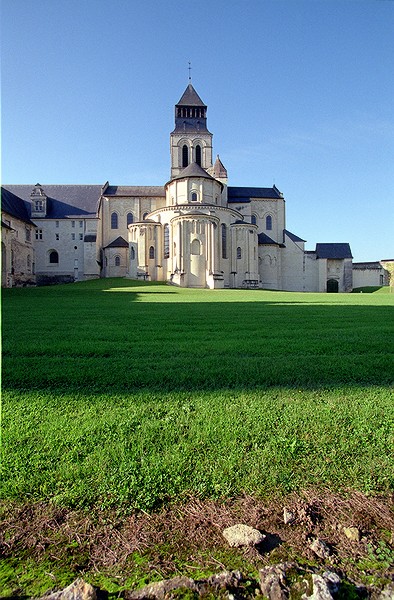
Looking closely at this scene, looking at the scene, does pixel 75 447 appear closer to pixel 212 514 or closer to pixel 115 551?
pixel 115 551

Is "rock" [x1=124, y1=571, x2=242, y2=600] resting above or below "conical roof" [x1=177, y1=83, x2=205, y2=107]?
below

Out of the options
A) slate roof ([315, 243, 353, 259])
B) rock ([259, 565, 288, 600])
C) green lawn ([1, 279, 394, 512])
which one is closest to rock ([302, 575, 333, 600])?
rock ([259, 565, 288, 600])

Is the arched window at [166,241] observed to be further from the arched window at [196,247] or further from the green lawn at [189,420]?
the green lawn at [189,420]

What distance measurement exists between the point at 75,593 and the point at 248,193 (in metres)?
59.4

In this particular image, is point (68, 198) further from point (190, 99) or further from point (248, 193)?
point (248, 193)


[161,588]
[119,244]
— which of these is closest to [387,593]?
[161,588]

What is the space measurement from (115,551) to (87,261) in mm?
50419

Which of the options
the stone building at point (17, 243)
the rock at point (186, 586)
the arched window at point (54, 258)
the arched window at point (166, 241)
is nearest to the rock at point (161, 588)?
the rock at point (186, 586)

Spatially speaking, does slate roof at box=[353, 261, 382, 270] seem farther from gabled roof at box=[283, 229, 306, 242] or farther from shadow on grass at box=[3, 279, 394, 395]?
shadow on grass at box=[3, 279, 394, 395]

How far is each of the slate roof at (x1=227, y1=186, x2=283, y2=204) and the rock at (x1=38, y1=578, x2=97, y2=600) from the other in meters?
56.2

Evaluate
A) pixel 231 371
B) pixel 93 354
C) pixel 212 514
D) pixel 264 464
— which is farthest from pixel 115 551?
pixel 93 354

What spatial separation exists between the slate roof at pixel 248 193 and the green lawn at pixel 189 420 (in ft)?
170

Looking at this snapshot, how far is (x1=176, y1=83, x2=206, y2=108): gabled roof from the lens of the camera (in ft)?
191

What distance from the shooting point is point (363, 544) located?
8.54ft
